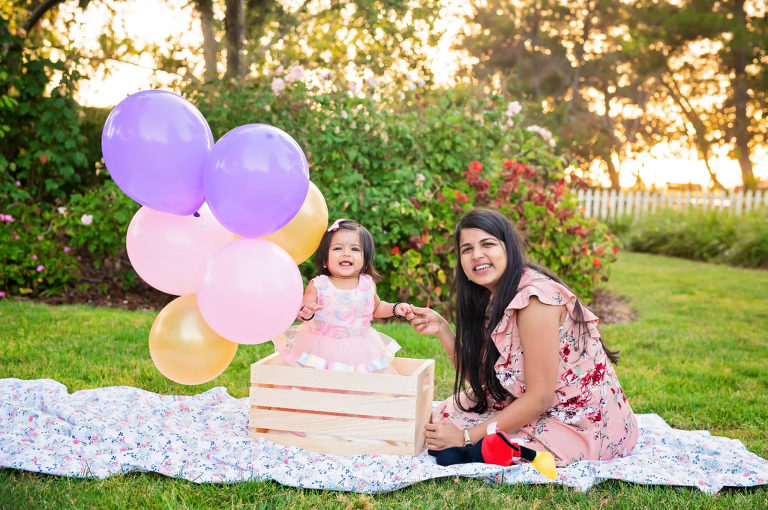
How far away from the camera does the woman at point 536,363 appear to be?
2564mm

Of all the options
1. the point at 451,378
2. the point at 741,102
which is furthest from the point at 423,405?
the point at 741,102

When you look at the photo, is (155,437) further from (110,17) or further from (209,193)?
(110,17)

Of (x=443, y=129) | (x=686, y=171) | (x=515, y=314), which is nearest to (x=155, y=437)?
(x=515, y=314)

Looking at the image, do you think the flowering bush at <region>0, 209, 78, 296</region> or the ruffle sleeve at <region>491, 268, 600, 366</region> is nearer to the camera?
the ruffle sleeve at <region>491, 268, 600, 366</region>

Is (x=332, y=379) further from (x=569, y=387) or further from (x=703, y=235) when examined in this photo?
(x=703, y=235)

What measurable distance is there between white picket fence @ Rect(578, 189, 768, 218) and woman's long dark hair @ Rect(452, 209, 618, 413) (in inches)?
436

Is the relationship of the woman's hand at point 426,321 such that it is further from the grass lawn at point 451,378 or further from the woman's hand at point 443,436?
the grass lawn at point 451,378

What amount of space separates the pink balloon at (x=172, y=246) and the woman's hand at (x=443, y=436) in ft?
3.61

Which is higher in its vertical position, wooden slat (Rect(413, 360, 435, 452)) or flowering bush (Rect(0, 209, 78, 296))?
flowering bush (Rect(0, 209, 78, 296))

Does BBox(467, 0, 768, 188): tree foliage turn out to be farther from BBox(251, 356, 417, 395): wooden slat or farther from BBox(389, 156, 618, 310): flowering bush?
BBox(251, 356, 417, 395): wooden slat

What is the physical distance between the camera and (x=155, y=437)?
9.09 feet

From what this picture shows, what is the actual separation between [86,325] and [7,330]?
0.50 m

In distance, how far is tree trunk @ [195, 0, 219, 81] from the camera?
841 centimetres

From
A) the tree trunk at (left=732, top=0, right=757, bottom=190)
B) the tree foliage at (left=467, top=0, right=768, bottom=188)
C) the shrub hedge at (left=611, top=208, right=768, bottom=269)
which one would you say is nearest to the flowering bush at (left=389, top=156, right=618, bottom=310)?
the shrub hedge at (left=611, top=208, right=768, bottom=269)
